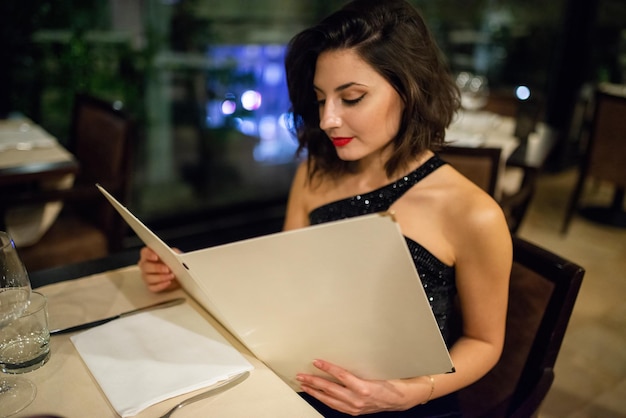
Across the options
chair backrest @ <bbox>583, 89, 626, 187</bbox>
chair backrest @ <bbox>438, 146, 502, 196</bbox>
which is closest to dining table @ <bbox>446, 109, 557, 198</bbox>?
chair backrest @ <bbox>438, 146, 502, 196</bbox>

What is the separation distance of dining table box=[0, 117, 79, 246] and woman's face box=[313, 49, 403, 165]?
3.97ft

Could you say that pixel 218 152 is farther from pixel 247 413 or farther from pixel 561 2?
pixel 561 2

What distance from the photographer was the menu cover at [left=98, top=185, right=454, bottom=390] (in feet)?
2.17

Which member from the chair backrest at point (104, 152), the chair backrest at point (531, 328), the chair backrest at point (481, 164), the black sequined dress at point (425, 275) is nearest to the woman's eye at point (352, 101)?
the black sequined dress at point (425, 275)

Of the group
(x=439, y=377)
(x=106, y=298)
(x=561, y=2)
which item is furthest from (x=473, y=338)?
(x=561, y=2)

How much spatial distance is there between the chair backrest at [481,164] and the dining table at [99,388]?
1284mm

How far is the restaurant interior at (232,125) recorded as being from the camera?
7.06 ft

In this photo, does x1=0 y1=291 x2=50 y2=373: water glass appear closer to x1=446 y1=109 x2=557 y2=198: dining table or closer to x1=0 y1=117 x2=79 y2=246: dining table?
x1=0 y1=117 x2=79 y2=246: dining table

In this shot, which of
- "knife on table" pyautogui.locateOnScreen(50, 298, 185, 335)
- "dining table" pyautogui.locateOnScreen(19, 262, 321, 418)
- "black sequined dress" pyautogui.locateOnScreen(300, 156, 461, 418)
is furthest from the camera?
"black sequined dress" pyautogui.locateOnScreen(300, 156, 461, 418)

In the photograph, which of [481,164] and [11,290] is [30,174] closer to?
[11,290]

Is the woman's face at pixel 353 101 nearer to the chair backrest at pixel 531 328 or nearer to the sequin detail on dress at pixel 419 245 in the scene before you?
the sequin detail on dress at pixel 419 245

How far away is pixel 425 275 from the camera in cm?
117

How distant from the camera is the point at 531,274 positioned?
113cm

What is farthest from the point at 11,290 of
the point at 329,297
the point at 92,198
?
the point at 92,198
